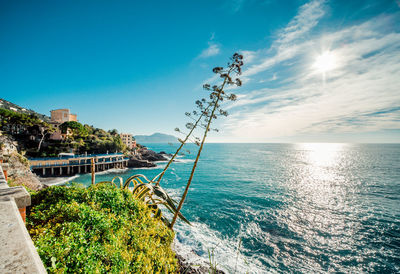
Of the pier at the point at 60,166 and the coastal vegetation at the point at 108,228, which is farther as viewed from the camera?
the pier at the point at 60,166

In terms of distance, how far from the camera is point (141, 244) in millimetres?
3609

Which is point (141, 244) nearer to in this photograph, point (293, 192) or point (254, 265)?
point (254, 265)

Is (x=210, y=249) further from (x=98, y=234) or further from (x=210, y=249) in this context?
(x=98, y=234)

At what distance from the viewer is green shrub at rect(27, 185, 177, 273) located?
258 cm

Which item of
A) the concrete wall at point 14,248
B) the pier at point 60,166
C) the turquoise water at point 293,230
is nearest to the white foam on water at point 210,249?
the turquoise water at point 293,230

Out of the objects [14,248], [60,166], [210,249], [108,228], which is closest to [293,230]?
[210,249]

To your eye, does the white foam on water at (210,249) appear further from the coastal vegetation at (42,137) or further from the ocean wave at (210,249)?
the coastal vegetation at (42,137)

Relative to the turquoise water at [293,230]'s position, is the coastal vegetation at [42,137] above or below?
above

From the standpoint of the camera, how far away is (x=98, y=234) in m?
3.41

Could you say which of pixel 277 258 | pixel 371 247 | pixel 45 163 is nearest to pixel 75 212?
pixel 277 258

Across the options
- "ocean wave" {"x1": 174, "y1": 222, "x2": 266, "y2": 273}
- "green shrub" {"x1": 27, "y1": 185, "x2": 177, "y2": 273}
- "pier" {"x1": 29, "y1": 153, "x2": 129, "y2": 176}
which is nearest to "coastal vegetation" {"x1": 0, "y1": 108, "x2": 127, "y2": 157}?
"pier" {"x1": 29, "y1": 153, "x2": 129, "y2": 176}

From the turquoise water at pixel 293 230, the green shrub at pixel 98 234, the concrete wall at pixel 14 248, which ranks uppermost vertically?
the concrete wall at pixel 14 248

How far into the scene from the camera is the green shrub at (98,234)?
2578 mm

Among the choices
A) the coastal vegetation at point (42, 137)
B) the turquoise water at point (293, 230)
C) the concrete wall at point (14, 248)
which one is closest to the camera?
the concrete wall at point (14, 248)
